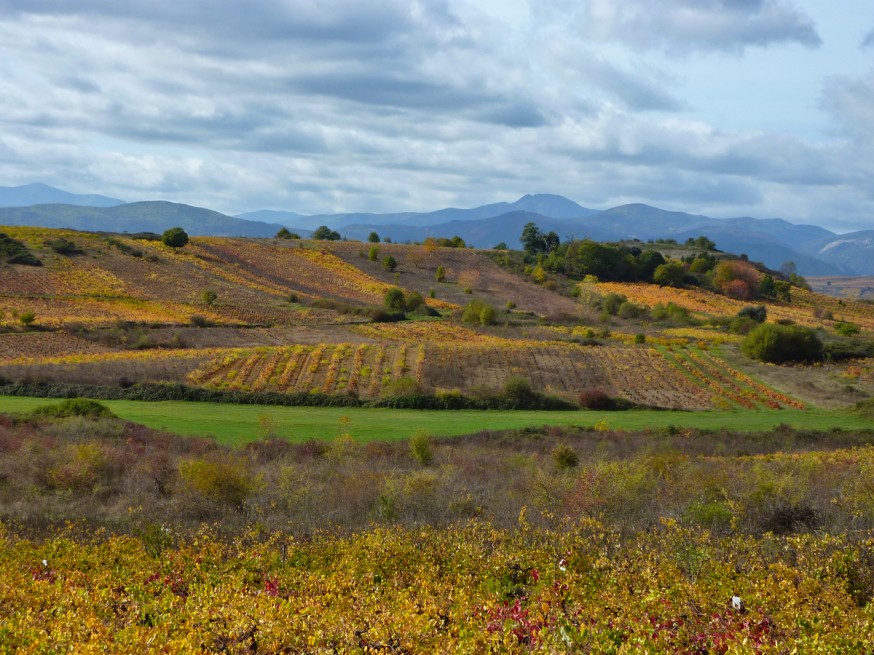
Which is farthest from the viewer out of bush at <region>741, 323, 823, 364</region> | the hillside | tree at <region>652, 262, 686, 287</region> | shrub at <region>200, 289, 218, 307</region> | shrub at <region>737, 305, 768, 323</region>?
tree at <region>652, 262, 686, 287</region>

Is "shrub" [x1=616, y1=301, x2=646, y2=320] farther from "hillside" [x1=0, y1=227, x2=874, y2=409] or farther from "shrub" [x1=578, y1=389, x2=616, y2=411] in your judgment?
"shrub" [x1=578, y1=389, x2=616, y2=411]

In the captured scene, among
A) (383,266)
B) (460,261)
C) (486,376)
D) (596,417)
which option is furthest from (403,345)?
(460,261)

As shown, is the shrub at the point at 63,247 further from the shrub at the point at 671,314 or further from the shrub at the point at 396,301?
the shrub at the point at 671,314

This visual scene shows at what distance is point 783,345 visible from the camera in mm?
48781

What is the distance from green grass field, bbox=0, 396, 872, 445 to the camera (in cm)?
2919

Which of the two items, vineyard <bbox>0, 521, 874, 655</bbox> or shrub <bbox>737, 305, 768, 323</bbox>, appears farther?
shrub <bbox>737, 305, 768, 323</bbox>

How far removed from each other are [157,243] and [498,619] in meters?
88.4

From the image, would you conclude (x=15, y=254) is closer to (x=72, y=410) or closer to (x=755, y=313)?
(x=72, y=410)

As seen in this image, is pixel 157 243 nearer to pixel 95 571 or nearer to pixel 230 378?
pixel 230 378

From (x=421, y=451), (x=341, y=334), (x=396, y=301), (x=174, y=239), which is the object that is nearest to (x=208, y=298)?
(x=341, y=334)

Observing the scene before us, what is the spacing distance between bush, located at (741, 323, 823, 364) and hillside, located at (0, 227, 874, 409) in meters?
2.45

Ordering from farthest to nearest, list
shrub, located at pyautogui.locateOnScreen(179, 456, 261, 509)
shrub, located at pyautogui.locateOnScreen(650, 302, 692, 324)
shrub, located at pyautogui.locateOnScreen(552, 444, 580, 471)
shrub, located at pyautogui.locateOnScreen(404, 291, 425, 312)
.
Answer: shrub, located at pyautogui.locateOnScreen(404, 291, 425, 312) → shrub, located at pyautogui.locateOnScreen(650, 302, 692, 324) → shrub, located at pyautogui.locateOnScreen(552, 444, 580, 471) → shrub, located at pyautogui.locateOnScreen(179, 456, 261, 509)

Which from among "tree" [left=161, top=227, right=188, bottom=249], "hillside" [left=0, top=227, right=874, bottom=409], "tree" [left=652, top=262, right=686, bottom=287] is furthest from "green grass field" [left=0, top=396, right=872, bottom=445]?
"tree" [left=652, top=262, right=686, bottom=287]

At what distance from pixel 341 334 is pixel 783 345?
30.2m
